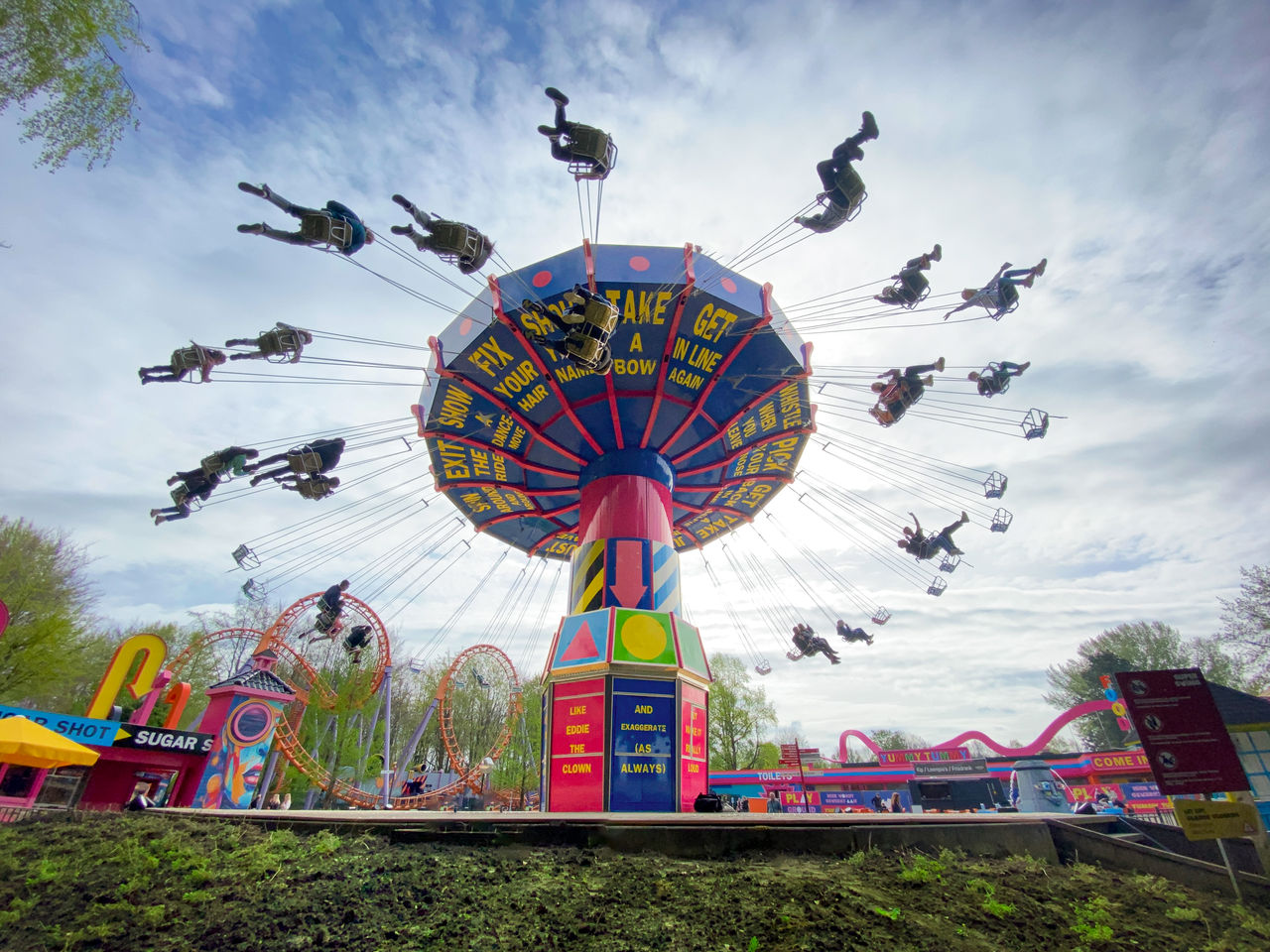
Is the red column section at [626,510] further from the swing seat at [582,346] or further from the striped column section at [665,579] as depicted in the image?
the swing seat at [582,346]

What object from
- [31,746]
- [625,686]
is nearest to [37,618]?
[31,746]

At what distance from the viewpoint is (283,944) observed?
190 inches

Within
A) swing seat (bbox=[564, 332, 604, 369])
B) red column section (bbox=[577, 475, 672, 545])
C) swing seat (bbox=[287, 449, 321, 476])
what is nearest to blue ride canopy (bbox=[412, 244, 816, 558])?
red column section (bbox=[577, 475, 672, 545])

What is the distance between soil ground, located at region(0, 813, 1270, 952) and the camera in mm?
4977

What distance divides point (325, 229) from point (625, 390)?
8.64 m

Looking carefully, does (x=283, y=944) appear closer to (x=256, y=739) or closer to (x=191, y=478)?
(x=191, y=478)

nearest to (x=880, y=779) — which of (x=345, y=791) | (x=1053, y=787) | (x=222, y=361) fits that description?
(x=1053, y=787)

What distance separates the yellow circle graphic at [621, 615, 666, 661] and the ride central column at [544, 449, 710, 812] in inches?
1.0

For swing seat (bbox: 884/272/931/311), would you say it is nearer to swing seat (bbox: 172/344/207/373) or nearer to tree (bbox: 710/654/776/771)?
swing seat (bbox: 172/344/207/373)

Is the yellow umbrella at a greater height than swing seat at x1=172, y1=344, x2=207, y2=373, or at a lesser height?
lesser

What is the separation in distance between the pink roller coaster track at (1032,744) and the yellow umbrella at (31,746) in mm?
44430

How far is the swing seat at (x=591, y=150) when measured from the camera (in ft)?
36.2

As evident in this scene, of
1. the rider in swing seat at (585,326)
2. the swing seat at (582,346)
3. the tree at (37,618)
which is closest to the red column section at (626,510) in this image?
the rider in swing seat at (585,326)

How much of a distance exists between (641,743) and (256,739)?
52.4ft
